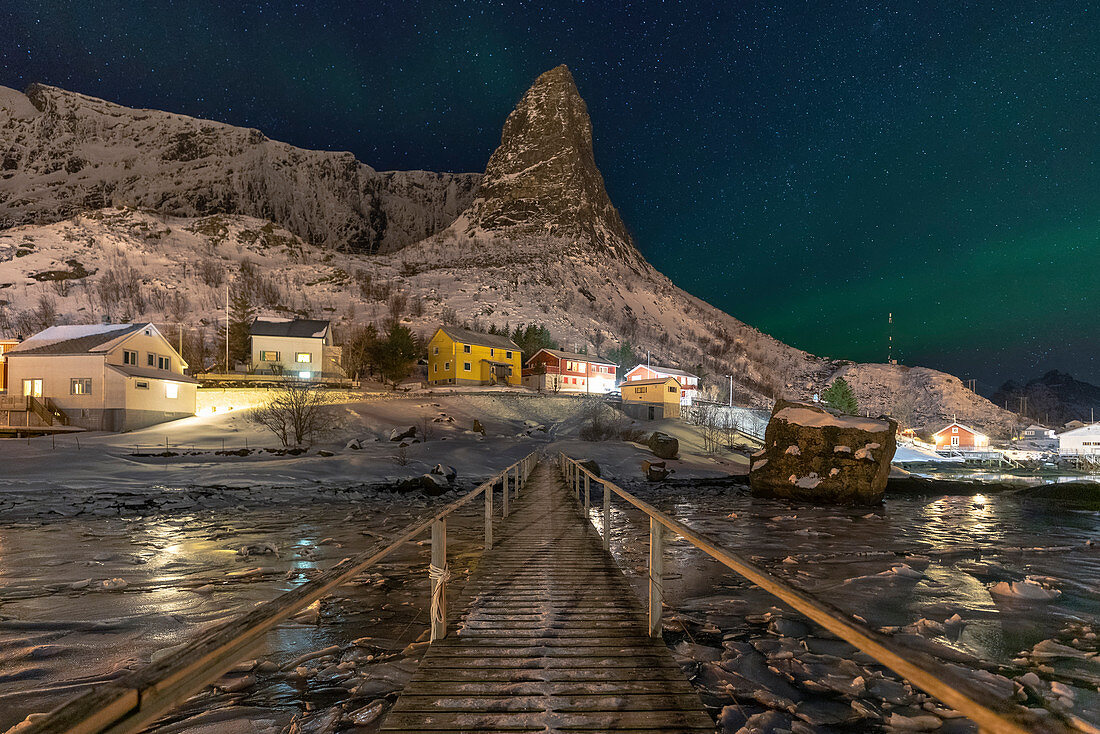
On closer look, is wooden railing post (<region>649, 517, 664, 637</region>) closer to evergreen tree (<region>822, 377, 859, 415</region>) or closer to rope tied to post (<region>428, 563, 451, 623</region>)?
rope tied to post (<region>428, 563, 451, 623</region>)

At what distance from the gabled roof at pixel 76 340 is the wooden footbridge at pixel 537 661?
42.6 m

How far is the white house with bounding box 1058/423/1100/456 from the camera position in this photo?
73.8 metres

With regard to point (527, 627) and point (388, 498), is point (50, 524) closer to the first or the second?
point (388, 498)

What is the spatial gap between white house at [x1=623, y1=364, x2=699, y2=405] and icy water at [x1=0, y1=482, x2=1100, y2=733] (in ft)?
164

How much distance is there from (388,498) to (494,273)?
11407 centimetres

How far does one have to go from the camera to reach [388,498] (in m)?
25.1

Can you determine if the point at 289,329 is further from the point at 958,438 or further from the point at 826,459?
the point at 958,438

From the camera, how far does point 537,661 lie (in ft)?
17.1

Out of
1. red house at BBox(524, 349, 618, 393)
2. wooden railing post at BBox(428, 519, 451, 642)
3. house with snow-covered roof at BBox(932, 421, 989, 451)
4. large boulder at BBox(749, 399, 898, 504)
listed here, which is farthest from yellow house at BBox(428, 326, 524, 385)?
house with snow-covered roof at BBox(932, 421, 989, 451)

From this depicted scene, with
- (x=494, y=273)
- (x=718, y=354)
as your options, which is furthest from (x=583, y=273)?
(x=718, y=354)

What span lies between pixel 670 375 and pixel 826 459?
144 ft

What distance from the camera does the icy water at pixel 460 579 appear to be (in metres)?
6.38

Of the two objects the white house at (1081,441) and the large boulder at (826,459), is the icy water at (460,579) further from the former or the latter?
the white house at (1081,441)

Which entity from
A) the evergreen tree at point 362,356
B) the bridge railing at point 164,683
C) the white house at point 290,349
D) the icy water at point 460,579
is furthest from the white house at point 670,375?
the bridge railing at point 164,683
